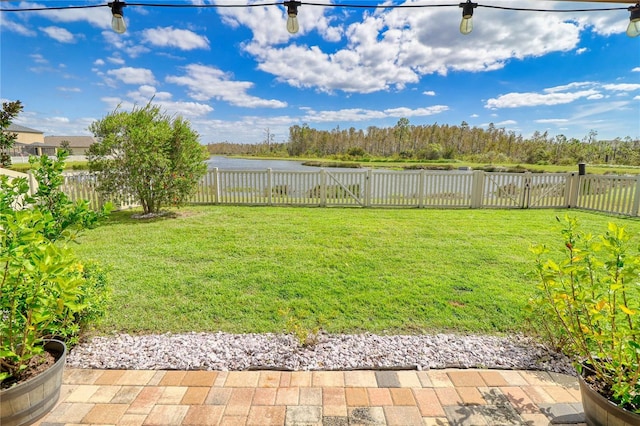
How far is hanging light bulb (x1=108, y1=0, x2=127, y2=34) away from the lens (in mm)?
3020

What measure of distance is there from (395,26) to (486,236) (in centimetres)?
463

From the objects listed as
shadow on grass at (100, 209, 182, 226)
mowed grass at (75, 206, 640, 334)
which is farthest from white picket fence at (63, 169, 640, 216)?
Answer: mowed grass at (75, 206, 640, 334)

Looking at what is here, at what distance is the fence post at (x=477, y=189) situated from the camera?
8219 mm

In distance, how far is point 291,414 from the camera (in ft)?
5.12

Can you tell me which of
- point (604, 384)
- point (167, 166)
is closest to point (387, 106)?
point (167, 166)

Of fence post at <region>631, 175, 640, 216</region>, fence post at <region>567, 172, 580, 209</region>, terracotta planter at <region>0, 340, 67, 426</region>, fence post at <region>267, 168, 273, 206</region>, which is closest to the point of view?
terracotta planter at <region>0, 340, 67, 426</region>

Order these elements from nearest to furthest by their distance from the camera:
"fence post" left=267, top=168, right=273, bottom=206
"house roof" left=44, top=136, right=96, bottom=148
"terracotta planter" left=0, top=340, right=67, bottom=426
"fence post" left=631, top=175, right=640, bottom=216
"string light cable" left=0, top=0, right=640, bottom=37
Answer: "terracotta planter" left=0, top=340, right=67, bottom=426, "string light cable" left=0, top=0, right=640, bottom=37, "fence post" left=631, top=175, right=640, bottom=216, "fence post" left=267, top=168, right=273, bottom=206, "house roof" left=44, top=136, right=96, bottom=148

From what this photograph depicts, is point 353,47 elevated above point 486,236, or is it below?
above

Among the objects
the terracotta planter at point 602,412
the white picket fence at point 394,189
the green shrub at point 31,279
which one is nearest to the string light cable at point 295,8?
the green shrub at point 31,279

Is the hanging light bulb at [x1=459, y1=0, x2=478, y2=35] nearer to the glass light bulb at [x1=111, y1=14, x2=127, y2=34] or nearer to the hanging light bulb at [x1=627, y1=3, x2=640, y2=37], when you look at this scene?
the hanging light bulb at [x1=627, y1=3, x2=640, y2=37]

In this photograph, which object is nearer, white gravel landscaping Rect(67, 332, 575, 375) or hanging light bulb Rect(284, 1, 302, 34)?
white gravel landscaping Rect(67, 332, 575, 375)

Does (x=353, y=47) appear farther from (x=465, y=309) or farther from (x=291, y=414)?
(x=291, y=414)

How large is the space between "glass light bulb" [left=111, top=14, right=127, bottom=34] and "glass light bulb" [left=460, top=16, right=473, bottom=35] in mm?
3483

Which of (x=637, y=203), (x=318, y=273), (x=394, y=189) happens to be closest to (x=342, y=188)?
(x=394, y=189)
